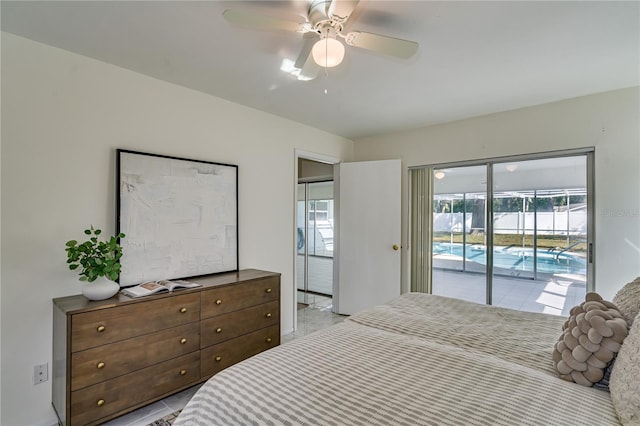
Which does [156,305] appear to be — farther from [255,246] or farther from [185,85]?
[185,85]

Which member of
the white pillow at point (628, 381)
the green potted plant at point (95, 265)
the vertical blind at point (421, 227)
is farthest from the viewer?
the vertical blind at point (421, 227)

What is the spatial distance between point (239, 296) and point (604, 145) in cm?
356

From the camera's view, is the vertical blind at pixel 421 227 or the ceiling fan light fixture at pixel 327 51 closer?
the ceiling fan light fixture at pixel 327 51

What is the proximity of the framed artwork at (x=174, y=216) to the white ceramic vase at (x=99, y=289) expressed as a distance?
28 cm

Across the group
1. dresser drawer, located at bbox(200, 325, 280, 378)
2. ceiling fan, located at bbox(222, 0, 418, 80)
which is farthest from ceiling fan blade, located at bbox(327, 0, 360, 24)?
dresser drawer, located at bbox(200, 325, 280, 378)

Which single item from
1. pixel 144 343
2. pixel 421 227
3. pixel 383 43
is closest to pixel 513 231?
pixel 421 227

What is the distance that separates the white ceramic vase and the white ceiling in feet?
5.12

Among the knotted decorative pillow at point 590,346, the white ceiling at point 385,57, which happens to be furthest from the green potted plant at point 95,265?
the knotted decorative pillow at point 590,346

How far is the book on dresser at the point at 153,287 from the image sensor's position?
6.92 ft

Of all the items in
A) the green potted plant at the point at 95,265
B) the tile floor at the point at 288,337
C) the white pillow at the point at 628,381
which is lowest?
the tile floor at the point at 288,337

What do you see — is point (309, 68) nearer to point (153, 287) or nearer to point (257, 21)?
point (257, 21)

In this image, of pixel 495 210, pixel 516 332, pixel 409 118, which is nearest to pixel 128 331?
pixel 516 332

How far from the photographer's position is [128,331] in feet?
6.53

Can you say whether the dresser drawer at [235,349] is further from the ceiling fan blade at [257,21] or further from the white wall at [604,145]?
the white wall at [604,145]
